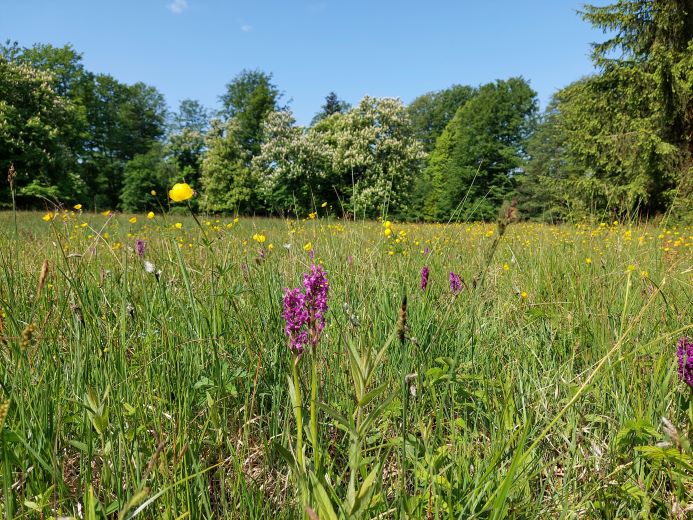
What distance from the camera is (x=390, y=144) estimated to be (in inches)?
1131

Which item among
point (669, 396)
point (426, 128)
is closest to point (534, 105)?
point (426, 128)

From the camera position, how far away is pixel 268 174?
31266mm

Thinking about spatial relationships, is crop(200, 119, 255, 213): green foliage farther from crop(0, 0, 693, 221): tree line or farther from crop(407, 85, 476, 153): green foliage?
crop(407, 85, 476, 153): green foliage

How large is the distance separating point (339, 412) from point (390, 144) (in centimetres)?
2884

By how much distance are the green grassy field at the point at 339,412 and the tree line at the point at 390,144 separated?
1.68 feet

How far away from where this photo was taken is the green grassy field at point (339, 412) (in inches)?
34.4

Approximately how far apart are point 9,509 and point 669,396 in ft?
5.75

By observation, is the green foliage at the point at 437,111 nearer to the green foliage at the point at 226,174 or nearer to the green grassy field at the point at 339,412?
the green foliage at the point at 226,174

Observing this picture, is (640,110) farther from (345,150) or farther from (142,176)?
(142,176)

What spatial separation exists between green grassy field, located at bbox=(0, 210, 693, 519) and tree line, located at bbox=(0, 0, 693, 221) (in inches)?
20.2

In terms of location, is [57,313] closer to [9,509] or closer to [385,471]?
[9,509]

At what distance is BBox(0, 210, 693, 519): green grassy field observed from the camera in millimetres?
874

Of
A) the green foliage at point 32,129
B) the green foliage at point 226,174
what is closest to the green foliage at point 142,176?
the green foliage at point 226,174

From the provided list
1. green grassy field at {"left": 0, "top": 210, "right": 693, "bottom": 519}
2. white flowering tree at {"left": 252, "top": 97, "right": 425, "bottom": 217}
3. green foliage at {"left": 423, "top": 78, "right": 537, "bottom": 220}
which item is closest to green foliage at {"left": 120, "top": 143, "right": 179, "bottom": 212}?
white flowering tree at {"left": 252, "top": 97, "right": 425, "bottom": 217}
